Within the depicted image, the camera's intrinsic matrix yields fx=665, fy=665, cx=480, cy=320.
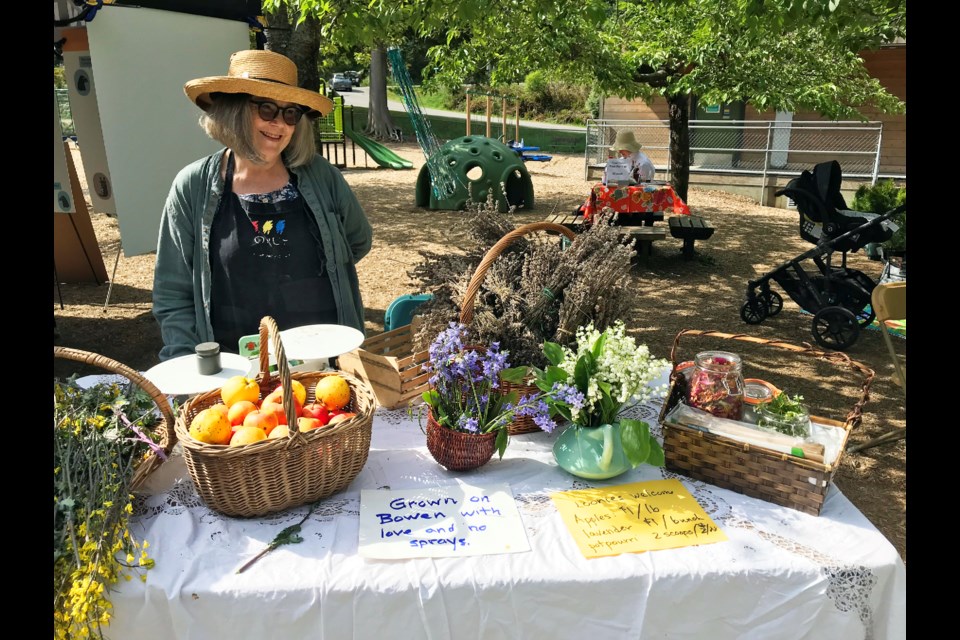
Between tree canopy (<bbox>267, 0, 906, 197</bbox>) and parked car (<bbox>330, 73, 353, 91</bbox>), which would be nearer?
tree canopy (<bbox>267, 0, 906, 197</bbox>)

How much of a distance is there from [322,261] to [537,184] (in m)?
11.4

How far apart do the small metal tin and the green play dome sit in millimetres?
8384

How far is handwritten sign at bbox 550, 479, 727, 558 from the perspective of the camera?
136cm

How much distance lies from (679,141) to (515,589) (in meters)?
8.84

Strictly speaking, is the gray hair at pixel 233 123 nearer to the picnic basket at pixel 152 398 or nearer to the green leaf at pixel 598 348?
the picnic basket at pixel 152 398

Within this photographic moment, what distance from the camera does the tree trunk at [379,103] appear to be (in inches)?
833

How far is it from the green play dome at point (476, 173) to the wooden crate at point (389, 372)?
8113mm

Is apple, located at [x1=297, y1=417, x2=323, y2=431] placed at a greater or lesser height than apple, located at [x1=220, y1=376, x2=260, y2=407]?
lesser

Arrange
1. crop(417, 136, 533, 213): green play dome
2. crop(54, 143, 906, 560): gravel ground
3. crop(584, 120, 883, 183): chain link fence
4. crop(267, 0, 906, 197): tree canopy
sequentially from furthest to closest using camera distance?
crop(584, 120, 883, 183): chain link fence < crop(417, 136, 533, 213): green play dome < crop(267, 0, 906, 197): tree canopy < crop(54, 143, 906, 560): gravel ground

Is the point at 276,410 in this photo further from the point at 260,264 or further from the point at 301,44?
the point at 301,44

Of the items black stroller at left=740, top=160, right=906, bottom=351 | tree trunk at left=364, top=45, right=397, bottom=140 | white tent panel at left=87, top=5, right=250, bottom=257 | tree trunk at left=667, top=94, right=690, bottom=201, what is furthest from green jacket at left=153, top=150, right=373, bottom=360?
tree trunk at left=364, top=45, right=397, bottom=140

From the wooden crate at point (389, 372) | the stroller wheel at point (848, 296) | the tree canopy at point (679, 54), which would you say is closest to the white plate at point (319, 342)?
the wooden crate at point (389, 372)

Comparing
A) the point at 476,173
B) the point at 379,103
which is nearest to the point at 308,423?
the point at 476,173

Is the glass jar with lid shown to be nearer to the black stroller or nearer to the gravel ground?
the gravel ground
